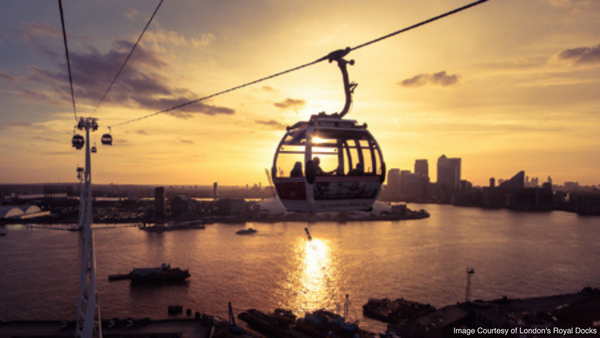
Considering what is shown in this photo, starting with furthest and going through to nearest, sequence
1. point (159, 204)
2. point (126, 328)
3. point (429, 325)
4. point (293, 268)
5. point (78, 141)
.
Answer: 1. point (159, 204)
2. point (293, 268)
3. point (429, 325)
4. point (126, 328)
5. point (78, 141)

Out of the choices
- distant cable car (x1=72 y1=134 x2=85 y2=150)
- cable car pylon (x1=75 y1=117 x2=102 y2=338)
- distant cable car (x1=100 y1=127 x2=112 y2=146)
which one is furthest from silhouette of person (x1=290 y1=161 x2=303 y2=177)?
distant cable car (x1=100 y1=127 x2=112 y2=146)

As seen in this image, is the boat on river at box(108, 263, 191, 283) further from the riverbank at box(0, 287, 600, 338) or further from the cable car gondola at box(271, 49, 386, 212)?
the cable car gondola at box(271, 49, 386, 212)

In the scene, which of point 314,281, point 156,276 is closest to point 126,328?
point 156,276

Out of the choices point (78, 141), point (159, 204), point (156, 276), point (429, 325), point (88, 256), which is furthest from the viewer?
point (159, 204)

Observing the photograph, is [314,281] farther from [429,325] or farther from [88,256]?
[88,256]

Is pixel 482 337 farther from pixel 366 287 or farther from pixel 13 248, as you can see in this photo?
pixel 13 248

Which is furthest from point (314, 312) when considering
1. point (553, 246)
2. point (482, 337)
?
point (553, 246)

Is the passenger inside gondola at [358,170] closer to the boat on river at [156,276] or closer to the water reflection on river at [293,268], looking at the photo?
the water reflection on river at [293,268]
